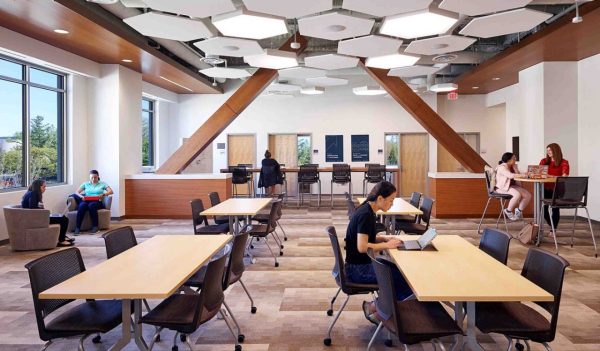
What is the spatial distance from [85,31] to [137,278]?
5790 mm

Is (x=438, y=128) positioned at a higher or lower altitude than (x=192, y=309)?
higher

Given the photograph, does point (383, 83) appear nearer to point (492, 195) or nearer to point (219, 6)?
point (492, 195)

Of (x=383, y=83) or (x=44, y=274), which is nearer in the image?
(x=44, y=274)

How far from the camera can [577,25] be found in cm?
663

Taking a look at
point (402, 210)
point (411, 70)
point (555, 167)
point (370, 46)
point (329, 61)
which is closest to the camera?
point (402, 210)

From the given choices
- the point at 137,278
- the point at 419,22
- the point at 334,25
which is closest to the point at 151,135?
the point at 334,25

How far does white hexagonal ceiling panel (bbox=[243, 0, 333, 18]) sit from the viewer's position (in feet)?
18.0

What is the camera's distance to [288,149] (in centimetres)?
1484

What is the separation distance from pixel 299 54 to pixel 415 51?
111 inches

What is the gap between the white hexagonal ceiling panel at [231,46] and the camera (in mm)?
7426

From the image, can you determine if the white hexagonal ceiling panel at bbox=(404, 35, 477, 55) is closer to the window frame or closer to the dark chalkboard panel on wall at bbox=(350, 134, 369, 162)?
the dark chalkboard panel on wall at bbox=(350, 134, 369, 162)

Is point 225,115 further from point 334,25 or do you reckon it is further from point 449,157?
point 449,157

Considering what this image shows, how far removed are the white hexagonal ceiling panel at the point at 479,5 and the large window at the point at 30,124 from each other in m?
7.34

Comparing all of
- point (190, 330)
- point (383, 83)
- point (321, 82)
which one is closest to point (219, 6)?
point (190, 330)
